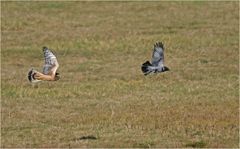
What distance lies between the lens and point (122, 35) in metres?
37.2

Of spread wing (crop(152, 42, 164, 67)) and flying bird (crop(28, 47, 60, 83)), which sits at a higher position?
spread wing (crop(152, 42, 164, 67))

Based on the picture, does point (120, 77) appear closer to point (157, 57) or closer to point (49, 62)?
point (157, 57)

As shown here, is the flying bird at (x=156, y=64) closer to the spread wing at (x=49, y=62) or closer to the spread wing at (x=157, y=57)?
the spread wing at (x=157, y=57)

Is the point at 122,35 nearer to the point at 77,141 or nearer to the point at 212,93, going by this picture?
the point at 212,93

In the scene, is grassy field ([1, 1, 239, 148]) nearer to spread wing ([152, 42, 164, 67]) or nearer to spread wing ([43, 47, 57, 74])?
spread wing ([152, 42, 164, 67])

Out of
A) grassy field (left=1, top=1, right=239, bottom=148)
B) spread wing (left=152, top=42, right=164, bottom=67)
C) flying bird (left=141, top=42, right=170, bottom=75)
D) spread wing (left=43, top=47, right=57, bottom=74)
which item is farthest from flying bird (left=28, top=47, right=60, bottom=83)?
grassy field (left=1, top=1, right=239, bottom=148)

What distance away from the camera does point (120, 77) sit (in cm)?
2691

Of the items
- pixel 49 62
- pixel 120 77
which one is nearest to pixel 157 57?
pixel 49 62

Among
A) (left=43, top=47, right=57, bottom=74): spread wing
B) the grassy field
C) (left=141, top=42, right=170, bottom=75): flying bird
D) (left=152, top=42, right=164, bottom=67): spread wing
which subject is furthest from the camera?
the grassy field

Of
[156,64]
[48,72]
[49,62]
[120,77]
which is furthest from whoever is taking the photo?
[120,77]

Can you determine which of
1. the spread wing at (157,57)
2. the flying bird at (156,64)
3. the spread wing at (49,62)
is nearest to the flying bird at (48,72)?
the spread wing at (49,62)

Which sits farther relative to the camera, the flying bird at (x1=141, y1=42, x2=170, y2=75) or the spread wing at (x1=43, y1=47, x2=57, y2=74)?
the flying bird at (x1=141, y1=42, x2=170, y2=75)

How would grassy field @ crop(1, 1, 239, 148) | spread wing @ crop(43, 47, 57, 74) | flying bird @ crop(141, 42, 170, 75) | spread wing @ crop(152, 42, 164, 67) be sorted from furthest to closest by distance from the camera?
1. grassy field @ crop(1, 1, 239, 148)
2. spread wing @ crop(152, 42, 164, 67)
3. flying bird @ crop(141, 42, 170, 75)
4. spread wing @ crop(43, 47, 57, 74)

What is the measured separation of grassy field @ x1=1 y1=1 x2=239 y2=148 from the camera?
701 inches
